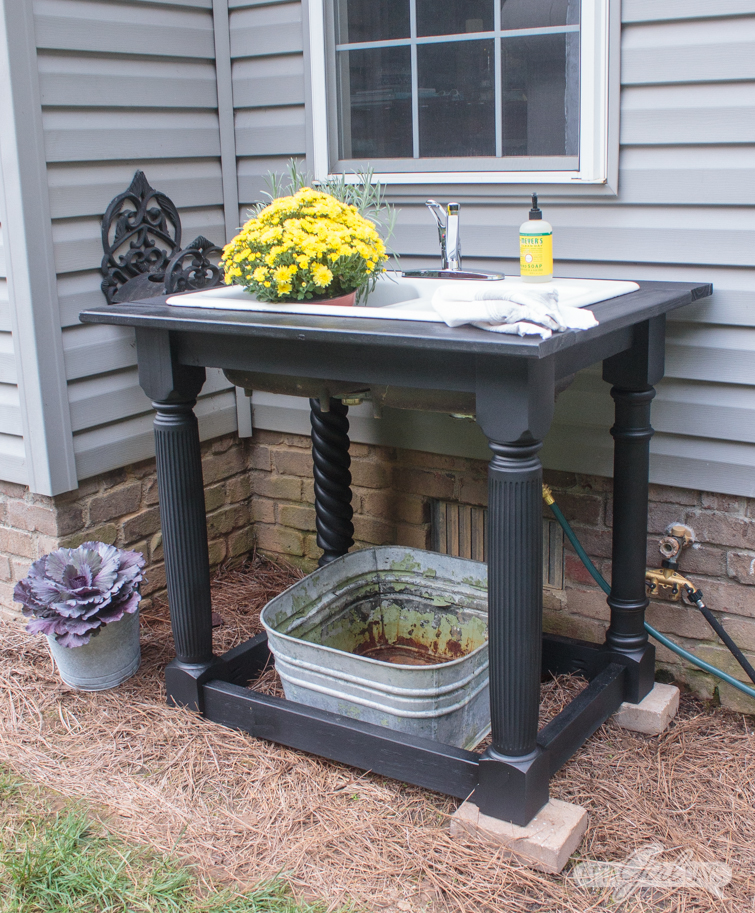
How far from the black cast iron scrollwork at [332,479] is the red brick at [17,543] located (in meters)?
0.93

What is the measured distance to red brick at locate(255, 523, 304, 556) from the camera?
352cm

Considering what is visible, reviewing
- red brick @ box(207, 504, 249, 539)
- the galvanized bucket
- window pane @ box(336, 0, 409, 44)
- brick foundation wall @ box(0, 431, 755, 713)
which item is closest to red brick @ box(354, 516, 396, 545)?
brick foundation wall @ box(0, 431, 755, 713)

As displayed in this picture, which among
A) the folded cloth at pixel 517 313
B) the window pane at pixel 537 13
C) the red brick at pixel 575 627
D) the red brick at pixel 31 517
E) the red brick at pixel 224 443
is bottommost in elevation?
the red brick at pixel 575 627

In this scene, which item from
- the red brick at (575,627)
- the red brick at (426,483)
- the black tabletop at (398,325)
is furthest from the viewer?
the red brick at (426,483)

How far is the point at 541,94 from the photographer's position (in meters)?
2.65

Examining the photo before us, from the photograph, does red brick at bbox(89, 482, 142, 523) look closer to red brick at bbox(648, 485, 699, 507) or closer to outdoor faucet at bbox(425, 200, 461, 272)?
outdoor faucet at bbox(425, 200, 461, 272)

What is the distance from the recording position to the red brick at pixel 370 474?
323 cm

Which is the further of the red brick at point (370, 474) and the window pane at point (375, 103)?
the red brick at point (370, 474)

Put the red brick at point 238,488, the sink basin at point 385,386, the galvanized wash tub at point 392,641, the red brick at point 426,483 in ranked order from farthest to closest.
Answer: the red brick at point 238,488, the red brick at point 426,483, the galvanized wash tub at point 392,641, the sink basin at point 385,386

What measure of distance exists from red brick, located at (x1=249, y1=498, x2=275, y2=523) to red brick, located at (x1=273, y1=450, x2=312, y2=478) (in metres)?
0.16

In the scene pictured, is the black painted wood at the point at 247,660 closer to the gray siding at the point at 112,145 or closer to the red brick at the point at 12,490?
the gray siding at the point at 112,145

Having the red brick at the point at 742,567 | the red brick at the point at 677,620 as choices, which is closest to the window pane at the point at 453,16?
the red brick at the point at 742,567

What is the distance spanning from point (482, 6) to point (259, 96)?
2.73 ft

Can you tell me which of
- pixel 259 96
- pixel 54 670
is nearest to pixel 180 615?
pixel 54 670
